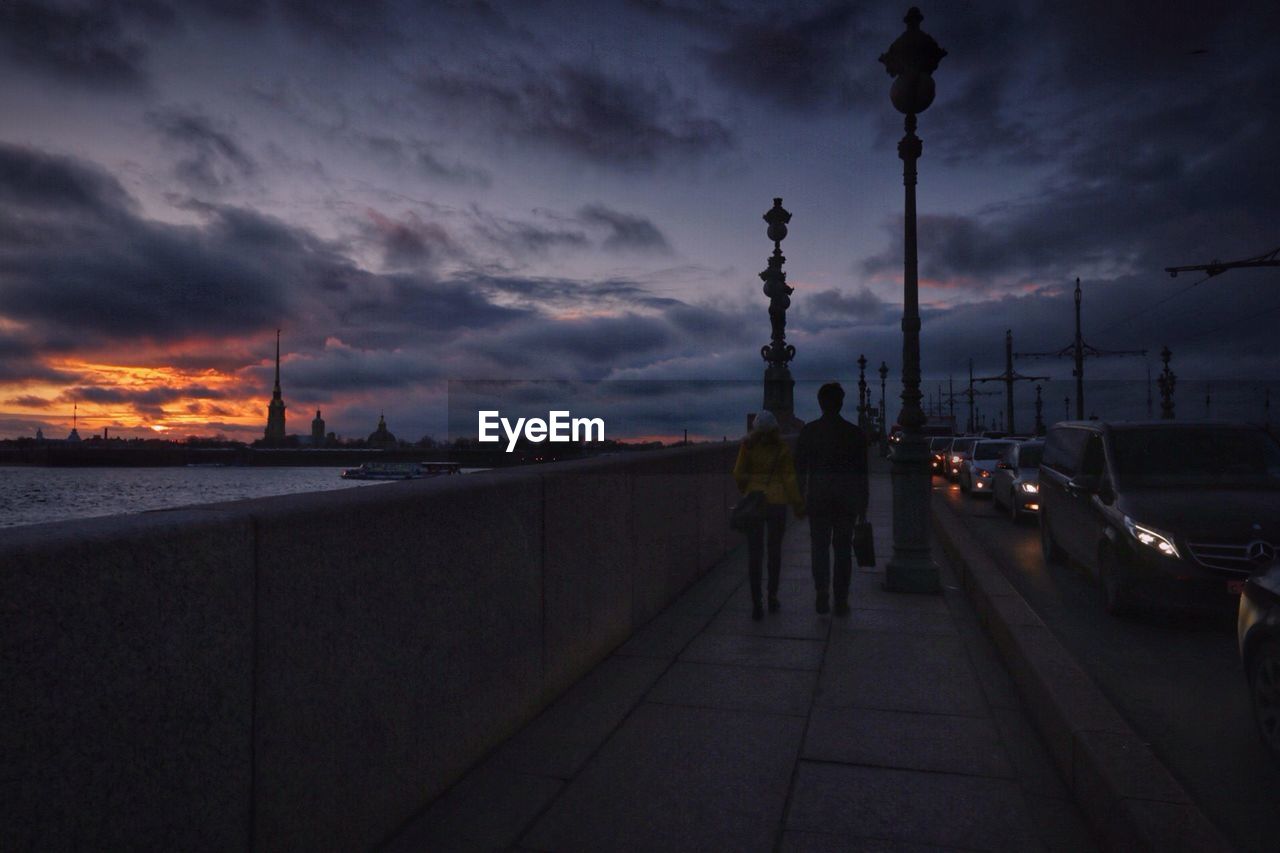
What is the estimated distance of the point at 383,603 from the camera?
115 inches

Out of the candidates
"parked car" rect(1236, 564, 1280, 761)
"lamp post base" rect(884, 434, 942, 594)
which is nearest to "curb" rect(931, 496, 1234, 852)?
"parked car" rect(1236, 564, 1280, 761)

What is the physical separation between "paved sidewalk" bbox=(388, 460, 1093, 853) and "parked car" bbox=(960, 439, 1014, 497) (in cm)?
1540

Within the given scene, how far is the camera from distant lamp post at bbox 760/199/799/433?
60.5 ft

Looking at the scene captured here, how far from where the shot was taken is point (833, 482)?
6898 mm

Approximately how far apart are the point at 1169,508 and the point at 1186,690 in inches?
78.6

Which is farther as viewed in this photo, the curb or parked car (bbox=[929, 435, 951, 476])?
parked car (bbox=[929, 435, 951, 476])

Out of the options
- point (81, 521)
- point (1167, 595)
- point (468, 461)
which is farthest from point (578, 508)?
point (468, 461)

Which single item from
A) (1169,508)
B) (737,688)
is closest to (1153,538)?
(1169,508)

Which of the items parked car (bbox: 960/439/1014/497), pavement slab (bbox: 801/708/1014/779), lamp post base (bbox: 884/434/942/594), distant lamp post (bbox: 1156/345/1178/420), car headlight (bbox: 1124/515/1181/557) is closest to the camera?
pavement slab (bbox: 801/708/1014/779)

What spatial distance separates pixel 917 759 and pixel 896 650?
79.7 inches

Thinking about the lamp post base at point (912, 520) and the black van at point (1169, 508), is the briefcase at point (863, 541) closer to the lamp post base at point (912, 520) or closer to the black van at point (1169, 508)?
the lamp post base at point (912, 520)

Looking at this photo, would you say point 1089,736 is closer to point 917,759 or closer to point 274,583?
point 917,759

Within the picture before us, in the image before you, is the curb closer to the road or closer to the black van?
the road

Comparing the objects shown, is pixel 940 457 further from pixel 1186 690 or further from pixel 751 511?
pixel 1186 690
